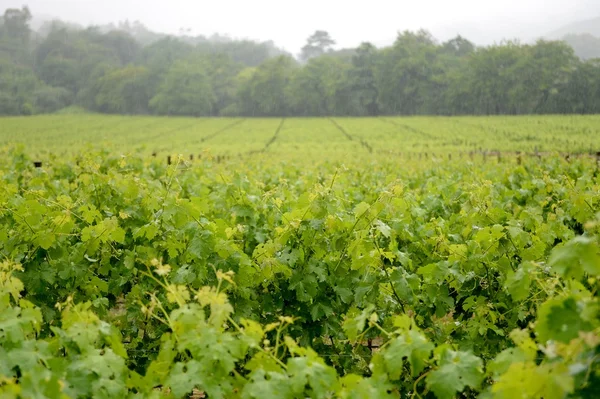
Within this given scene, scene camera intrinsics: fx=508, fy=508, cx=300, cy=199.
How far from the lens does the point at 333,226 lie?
369 cm

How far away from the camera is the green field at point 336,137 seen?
1371 inches

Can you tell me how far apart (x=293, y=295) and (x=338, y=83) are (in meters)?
80.1

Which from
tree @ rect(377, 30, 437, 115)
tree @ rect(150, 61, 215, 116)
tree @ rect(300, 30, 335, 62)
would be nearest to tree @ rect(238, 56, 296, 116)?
tree @ rect(150, 61, 215, 116)

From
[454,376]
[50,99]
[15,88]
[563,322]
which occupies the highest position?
[15,88]

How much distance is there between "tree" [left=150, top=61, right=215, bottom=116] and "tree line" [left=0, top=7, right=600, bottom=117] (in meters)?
0.17

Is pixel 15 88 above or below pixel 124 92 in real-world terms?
above

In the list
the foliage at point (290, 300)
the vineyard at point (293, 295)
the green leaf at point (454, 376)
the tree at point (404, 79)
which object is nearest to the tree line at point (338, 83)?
the tree at point (404, 79)

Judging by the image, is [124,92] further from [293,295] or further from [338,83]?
[293,295]

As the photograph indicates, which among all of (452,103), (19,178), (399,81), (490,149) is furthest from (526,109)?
(19,178)

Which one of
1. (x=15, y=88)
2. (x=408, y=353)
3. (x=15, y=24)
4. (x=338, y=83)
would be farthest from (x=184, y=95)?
(x=408, y=353)

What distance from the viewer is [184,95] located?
87.8 meters

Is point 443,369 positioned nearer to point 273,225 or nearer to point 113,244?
point 273,225

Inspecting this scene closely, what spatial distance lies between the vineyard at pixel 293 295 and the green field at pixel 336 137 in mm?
24489

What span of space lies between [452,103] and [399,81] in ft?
34.8
